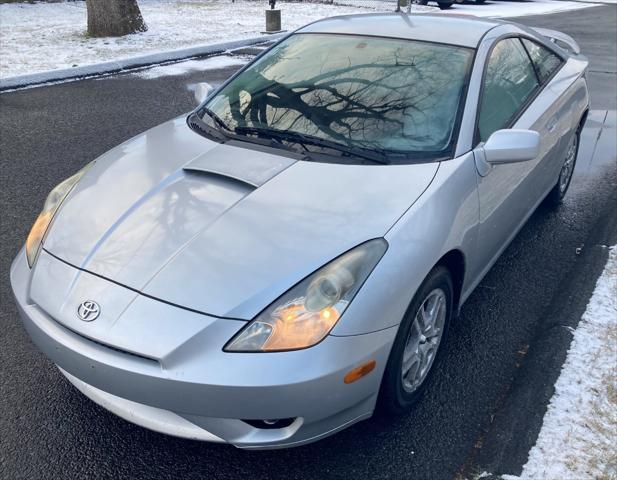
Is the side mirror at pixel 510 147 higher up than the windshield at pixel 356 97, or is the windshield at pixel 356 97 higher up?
the windshield at pixel 356 97

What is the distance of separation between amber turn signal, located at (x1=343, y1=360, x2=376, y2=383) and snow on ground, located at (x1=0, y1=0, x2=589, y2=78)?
7.64m

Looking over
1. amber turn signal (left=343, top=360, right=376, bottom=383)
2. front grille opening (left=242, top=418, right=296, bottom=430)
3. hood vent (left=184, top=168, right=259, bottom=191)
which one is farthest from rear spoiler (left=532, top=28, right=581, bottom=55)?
front grille opening (left=242, top=418, right=296, bottom=430)

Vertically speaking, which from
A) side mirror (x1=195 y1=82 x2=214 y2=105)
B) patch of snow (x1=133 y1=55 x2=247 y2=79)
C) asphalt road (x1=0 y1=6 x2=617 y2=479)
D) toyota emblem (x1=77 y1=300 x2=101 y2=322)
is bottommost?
patch of snow (x1=133 y1=55 x2=247 y2=79)

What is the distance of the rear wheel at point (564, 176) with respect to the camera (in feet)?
14.4

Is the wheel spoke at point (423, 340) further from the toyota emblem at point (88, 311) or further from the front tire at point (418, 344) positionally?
the toyota emblem at point (88, 311)

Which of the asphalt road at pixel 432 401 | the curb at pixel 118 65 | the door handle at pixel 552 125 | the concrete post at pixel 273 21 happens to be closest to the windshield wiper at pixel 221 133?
the asphalt road at pixel 432 401

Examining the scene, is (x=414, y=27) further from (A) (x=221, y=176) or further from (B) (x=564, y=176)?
(B) (x=564, y=176)

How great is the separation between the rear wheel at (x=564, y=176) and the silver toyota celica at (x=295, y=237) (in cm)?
99

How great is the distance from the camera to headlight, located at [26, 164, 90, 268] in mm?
2524

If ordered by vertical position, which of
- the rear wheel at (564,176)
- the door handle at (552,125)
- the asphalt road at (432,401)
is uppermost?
the door handle at (552,125)

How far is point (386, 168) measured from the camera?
2617 millimetres

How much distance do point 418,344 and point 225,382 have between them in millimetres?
926

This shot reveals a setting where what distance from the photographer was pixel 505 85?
131 inches

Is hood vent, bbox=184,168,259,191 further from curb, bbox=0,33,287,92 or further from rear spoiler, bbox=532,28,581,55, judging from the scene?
curb, bbox=0,33,287,92
